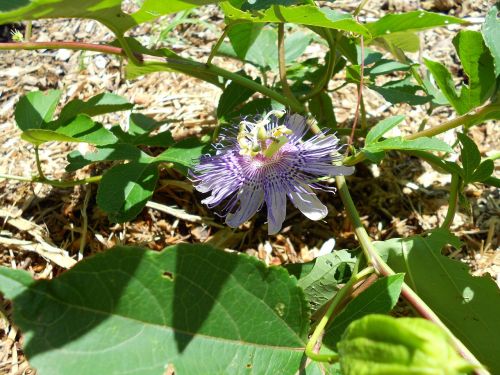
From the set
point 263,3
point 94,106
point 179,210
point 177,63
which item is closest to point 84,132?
point 94,106

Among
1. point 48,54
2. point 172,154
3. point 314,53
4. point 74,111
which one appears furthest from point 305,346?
point 48,54

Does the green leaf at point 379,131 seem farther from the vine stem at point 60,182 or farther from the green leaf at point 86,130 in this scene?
the vine stem at point 60,182

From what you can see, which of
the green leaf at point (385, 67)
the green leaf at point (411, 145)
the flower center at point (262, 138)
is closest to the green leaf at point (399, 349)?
the green leaf at point (411, 145)

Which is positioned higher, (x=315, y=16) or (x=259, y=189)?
(x=315, y=16)

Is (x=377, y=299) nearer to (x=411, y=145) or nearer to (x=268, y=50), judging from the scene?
(x=411, y=145)

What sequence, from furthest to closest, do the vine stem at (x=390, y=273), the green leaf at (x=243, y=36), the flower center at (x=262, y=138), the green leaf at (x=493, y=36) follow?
1. the green leaf at (x=243, y=36)
2. the flower center at (x=262, y=138)
3. the green leaf at (x=493, y=36)
4. the vine stem at (x=390, y=273)

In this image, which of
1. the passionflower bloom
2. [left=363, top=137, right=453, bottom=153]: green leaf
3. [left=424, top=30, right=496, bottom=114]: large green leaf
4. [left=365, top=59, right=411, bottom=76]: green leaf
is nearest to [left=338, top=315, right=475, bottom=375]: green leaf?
[left=363, top=137, right=453, bottom=153]: green leaf

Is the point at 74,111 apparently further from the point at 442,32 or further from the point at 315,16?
the point at 442,32
